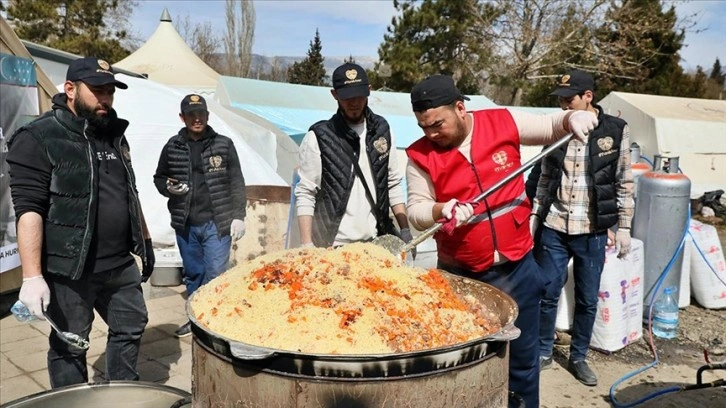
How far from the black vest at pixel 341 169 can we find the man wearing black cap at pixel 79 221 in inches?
39.0

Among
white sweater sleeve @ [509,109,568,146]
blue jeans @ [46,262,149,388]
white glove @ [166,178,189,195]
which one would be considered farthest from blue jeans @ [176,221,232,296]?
white sweater sleeve @ [509,109,568,146]

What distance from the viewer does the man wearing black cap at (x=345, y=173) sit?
3.23 metres

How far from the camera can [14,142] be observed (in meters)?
2.83

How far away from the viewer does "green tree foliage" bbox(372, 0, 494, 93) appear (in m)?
22.2

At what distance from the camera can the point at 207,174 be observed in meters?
4.62

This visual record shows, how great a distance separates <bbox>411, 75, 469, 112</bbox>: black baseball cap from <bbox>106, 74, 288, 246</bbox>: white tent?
181 inches

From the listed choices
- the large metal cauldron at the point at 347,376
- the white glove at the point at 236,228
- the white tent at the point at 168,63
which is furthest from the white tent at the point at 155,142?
the white tent at the point at 168,63

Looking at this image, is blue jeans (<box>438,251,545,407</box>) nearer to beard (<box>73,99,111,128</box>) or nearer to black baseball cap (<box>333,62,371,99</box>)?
black baseball cap (<box>333,62,371,99</box>)

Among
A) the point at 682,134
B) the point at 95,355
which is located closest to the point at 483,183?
the point at 95,355

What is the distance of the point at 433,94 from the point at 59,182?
5.92 feet

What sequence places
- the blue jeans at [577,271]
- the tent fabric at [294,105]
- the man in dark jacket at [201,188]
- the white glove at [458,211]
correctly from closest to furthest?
the white glove at [458,211]
the blue jeans at [577,271]
the man in dark jacket at [201,188]
the tent fabric at [294,105]

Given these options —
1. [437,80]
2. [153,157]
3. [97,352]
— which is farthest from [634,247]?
[153,157]

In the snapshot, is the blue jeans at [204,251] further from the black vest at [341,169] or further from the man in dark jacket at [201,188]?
the black vest at [341,169]

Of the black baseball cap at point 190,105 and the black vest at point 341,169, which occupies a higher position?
the black baseball cap at point 190,105
